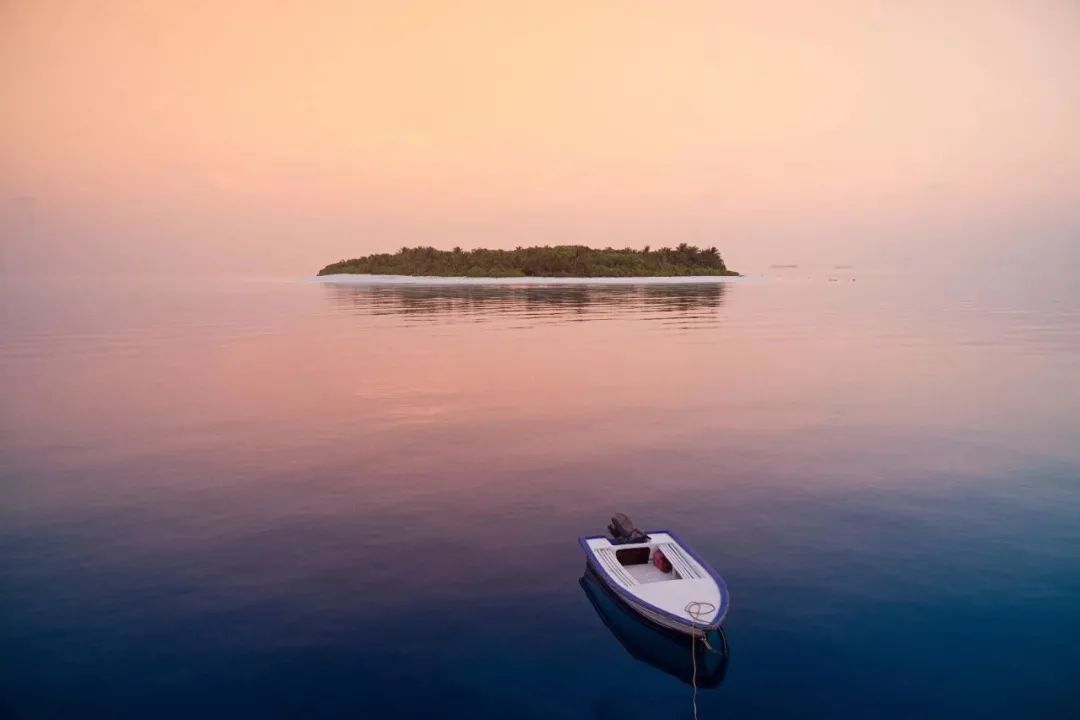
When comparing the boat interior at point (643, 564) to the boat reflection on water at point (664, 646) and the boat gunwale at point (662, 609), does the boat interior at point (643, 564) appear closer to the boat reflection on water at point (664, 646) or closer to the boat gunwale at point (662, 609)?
the boat gunwale at point (662, 609)

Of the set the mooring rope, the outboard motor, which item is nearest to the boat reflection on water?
the mooring rope

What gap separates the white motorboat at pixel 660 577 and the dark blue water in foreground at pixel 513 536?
1197mm

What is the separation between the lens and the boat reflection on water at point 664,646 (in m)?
15.8

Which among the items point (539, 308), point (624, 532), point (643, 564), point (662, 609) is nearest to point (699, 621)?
point (662, 609)

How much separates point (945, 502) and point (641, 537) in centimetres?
1332

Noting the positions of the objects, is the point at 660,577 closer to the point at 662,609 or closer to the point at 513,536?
the point at 662,609

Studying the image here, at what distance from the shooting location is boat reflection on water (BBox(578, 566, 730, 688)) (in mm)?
15781

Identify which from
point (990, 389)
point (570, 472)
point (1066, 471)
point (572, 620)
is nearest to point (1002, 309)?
point (990, 389)

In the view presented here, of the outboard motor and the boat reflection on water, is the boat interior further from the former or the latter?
the boat reflection on water

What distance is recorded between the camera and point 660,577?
61.0ft

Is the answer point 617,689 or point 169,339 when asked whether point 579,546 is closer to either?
point 617,689

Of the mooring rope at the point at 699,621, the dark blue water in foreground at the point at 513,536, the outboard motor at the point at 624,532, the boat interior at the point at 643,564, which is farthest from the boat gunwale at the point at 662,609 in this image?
the dark blue water in foreground at the point at 513,536

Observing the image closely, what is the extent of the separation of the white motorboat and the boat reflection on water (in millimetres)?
515

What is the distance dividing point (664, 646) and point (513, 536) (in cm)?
688
